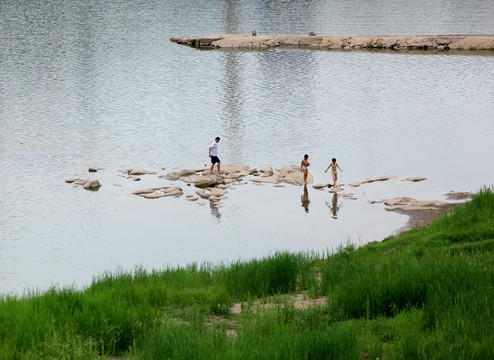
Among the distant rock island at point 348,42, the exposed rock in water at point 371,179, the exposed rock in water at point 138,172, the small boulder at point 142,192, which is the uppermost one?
the distant rock island at point 348,42

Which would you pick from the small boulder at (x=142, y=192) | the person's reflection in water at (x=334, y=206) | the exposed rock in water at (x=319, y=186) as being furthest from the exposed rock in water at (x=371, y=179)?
the small boulder at (x=142, y=192)

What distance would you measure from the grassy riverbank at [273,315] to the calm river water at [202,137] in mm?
8028

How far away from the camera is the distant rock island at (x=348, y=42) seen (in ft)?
268

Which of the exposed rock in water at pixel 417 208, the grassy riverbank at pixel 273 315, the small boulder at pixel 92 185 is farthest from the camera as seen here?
the small boulder at pixel 92 185

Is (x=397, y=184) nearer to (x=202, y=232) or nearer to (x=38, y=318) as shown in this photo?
(x=202, y=232)

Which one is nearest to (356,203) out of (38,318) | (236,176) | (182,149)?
(236,176)

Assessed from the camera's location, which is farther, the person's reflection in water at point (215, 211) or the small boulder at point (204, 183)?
the small boulder at point (204, 183)

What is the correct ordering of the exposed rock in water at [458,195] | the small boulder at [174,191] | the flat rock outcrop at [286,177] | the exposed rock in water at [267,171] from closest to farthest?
the exposed rock in water at [458,195] → the small boulder at [174,191] → the flat rock outcrop at [286,177] → the exposed rock in water at [267,171]

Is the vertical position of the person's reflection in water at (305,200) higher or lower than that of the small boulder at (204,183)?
lower

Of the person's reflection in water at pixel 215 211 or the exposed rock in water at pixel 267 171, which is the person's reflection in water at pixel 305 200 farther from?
the person's reflection in water at pixel 215 211

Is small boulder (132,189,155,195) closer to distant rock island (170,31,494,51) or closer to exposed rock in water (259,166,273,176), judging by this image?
exposed rock in water (259,166,273,176)

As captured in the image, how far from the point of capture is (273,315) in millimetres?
12773

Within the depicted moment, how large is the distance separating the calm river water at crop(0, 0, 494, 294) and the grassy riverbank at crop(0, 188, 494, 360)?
26.3 ft

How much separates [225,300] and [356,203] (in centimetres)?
1943
